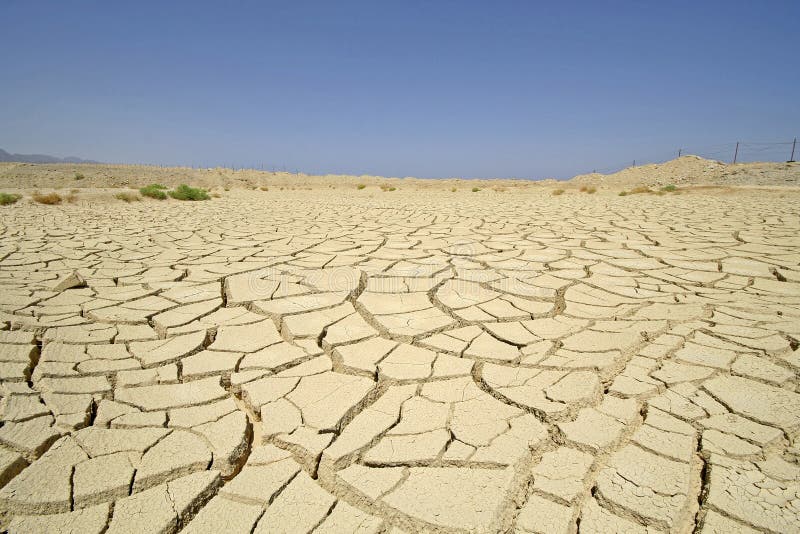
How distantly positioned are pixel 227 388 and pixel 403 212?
5.70 meters

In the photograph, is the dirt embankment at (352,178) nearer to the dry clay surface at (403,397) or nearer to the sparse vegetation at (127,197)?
the sparse vegetation at (127,197)

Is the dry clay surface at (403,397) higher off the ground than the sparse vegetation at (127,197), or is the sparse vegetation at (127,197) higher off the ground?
the sparse vegetation at (127,197)

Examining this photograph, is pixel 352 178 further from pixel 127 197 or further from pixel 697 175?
pixel 697 175

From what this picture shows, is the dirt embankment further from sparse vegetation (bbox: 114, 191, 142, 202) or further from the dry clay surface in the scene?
the dry clay surface

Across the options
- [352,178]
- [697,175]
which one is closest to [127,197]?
[352,178]

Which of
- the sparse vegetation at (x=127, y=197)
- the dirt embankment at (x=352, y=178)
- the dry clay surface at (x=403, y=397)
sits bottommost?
the dry clay surface at (x=403, y=397)

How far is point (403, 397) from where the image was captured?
1.48 m

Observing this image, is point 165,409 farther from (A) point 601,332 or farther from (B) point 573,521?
(A) point 601,332

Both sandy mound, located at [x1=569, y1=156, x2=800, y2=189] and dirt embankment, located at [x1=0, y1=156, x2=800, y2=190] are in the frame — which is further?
dirt embankment, located at [x1=0, y1=156, x2=800, y2=190]

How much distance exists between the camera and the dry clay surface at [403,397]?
1028 millimetres

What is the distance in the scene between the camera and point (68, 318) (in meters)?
2.15

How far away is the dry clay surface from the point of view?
1028 millimetres

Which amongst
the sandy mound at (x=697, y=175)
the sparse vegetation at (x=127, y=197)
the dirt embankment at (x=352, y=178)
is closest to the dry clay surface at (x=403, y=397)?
the sparse vegetation at (x=127, y=197)

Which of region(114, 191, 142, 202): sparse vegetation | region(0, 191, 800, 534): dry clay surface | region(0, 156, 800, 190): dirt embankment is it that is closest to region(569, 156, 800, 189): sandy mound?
region(0, 156, 800, 190): dirt embankment
